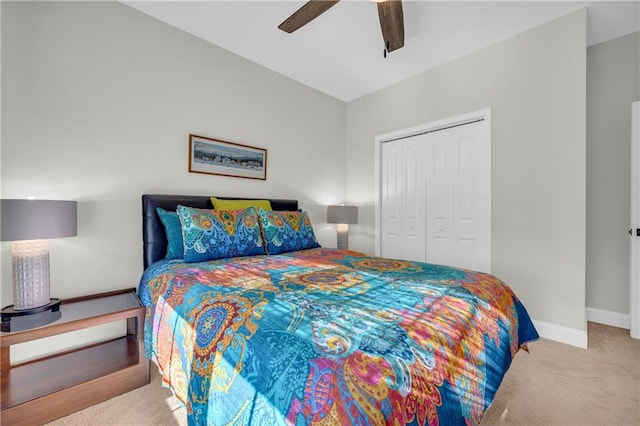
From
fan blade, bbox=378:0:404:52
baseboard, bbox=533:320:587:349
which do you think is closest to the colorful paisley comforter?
baseboard, bbox=533:320:587:349

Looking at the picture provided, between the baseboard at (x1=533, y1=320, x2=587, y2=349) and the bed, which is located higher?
the bed

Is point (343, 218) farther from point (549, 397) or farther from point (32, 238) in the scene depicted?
point (32, 238)

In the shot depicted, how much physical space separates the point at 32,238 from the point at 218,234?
1011 mm

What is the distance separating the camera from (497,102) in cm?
280

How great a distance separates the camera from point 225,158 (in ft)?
9.45

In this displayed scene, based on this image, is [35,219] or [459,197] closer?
[35,219]

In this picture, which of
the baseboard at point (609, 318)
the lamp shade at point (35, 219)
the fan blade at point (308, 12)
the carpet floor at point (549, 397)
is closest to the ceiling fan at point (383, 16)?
the fan blade at point (308, 12)

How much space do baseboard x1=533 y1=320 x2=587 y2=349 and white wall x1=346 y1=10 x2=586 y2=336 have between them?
0.01 m

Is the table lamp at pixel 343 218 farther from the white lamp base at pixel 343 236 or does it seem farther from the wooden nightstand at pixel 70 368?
the wooden nightstand at pixel 70 368

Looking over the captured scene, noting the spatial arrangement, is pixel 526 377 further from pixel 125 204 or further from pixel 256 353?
pixel 125 204

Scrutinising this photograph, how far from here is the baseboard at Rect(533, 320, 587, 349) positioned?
7.55 feet

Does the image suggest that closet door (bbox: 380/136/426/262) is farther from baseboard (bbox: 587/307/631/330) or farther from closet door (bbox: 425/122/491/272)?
baseboard (bbox: 587/307/631/330)

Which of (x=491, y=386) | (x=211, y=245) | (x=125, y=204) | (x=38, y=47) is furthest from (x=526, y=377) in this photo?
(x=38, y=47)

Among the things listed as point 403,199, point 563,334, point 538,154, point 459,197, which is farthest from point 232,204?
point 563,334
